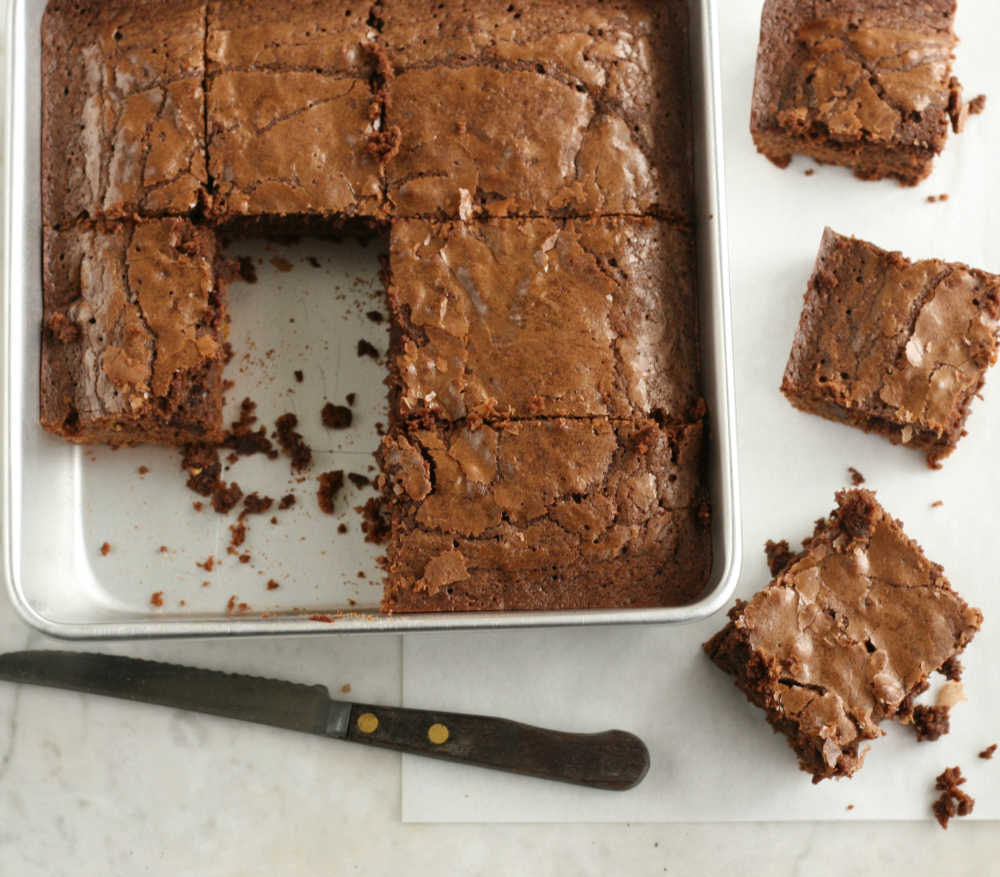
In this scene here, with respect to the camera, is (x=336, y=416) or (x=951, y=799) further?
(x=336, y=416)

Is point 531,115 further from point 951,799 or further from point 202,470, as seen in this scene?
point 951,799

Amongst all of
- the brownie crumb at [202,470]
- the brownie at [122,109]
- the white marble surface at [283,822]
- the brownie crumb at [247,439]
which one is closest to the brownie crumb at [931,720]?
the white marble surface at [283,822]

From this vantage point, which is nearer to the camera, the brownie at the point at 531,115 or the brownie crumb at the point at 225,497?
the brownie at the point at 531,115

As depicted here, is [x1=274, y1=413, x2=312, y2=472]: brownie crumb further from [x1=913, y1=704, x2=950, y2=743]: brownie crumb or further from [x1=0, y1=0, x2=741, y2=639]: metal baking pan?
[x1=913, y1=704, x2=950, y2=743]: brownie crumb

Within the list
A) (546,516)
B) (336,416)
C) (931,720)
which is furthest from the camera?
(336,416)

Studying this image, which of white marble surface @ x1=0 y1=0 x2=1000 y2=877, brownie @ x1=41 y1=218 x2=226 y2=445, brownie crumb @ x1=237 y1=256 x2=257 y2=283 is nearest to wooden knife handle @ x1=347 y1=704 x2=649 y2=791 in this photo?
white marble surface @ x1=0 y1=0 x2=1000 y2=877

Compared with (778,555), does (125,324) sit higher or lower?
higher

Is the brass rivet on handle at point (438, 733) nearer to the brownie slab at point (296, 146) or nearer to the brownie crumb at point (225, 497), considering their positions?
the brownie crumb at point (225, 497)

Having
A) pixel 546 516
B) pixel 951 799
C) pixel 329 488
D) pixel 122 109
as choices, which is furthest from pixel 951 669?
pixel 122 109
